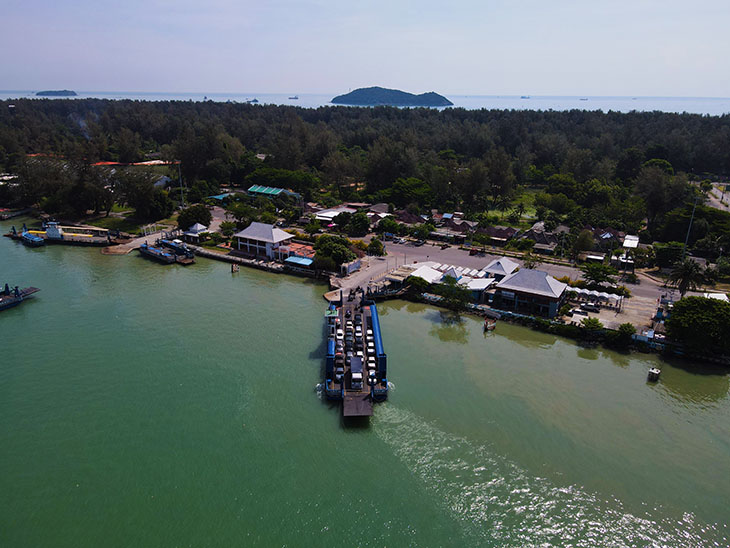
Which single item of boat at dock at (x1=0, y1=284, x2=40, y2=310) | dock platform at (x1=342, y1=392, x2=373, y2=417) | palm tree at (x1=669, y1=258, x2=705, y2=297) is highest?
palm tree at (x1=669, y1=258, x2=705, y2=297)

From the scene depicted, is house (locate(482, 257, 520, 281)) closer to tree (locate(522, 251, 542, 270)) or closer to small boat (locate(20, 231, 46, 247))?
tree (locate(522, 251, 542, 270))

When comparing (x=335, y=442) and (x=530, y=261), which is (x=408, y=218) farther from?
(x=335, y=442)

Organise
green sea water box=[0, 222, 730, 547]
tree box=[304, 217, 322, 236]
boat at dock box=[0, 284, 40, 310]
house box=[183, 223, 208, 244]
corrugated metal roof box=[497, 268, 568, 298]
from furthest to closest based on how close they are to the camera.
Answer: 1. tree box=[304, 217, 322, 236]
2. house box=[183, 223, 208, 244]
3. boat at dock box=[0, 284, 40, 310]
4. corrugated metal roof box=[497, 268, 568, 298]
5. green sea water box=[0, 222, 730, 547]

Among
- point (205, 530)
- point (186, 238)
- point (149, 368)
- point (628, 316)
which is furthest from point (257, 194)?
point (205, 530)

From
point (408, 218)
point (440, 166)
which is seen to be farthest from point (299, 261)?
point (440, 166)

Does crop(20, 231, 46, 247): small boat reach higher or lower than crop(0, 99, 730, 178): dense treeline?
lower

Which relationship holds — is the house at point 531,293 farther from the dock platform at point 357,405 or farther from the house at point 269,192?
the house at point 269,192

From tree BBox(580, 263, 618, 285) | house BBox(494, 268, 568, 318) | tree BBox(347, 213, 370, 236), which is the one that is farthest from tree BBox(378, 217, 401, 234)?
tree BBox(580, 263, 618, 285)
